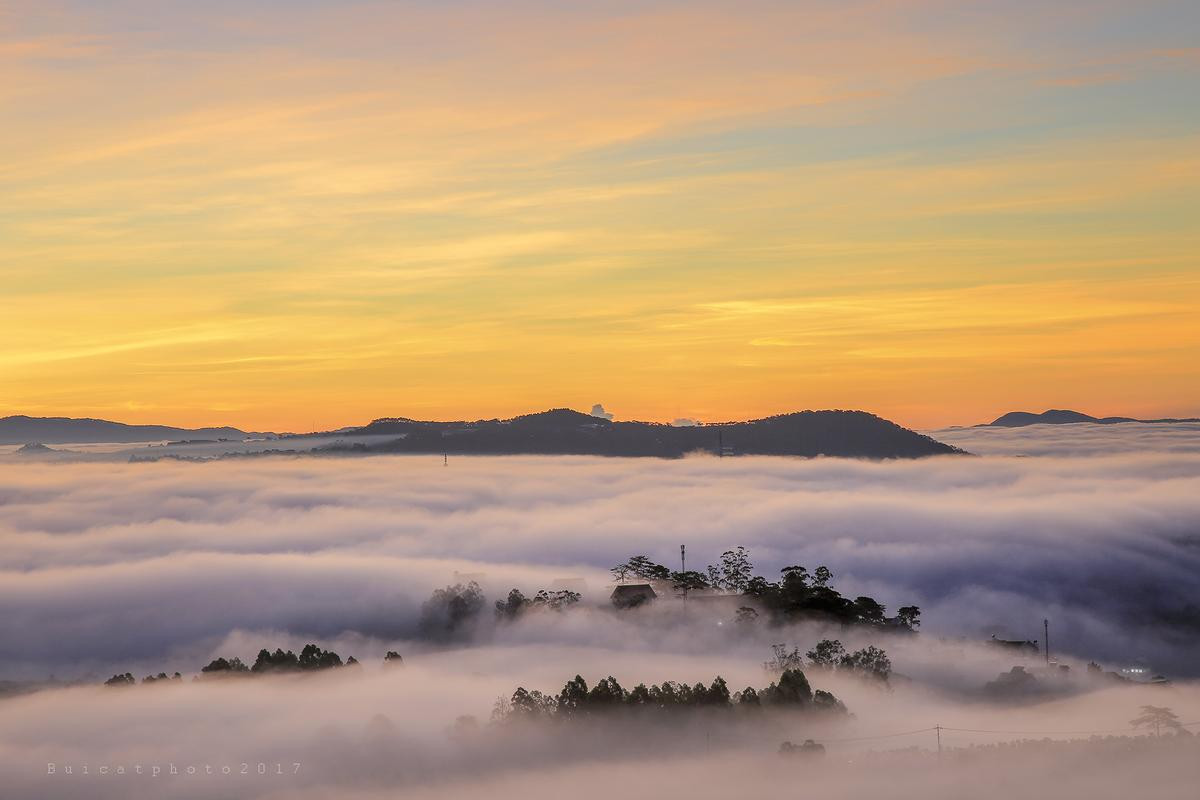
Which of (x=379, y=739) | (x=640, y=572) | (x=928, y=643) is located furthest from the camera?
(x=640, y=572)

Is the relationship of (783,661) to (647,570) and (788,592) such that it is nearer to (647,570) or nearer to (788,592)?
(788,592)

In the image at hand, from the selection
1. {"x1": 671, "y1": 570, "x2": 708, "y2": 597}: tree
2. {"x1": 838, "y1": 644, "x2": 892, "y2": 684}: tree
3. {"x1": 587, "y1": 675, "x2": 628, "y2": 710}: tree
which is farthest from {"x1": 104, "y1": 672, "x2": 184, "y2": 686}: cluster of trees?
{"x1": 838, "y1": 644, "x2": 892, "y2": 684}: tree

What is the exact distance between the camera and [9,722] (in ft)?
538

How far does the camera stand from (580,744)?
119 meters

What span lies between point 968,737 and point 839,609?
36.1 metres

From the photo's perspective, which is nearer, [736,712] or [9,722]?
[736,712]

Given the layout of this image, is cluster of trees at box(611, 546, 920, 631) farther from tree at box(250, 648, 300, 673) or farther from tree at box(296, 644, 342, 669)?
tree at box(250, 648, 300, 673)

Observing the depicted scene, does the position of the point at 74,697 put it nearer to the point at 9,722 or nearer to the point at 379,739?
the point at 9,722

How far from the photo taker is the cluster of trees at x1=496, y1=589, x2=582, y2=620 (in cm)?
17775

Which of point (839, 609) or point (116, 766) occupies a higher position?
point (839, 609)

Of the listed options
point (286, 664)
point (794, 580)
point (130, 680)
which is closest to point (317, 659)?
point (286, 664)

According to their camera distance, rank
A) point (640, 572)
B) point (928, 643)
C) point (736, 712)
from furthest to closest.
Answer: point (640, 572) → point (928, 643) → point (736, 712)

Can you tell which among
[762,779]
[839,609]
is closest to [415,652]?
[839,609]

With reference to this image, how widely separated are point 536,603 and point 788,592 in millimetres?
38428
